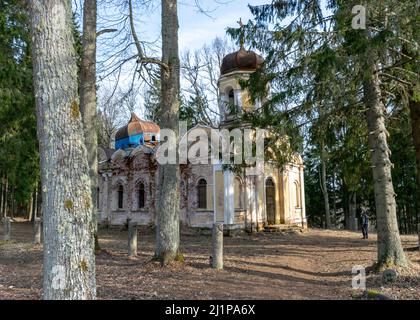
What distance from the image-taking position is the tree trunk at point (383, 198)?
9521 millimetres

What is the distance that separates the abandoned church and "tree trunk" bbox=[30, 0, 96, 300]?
1501 cm

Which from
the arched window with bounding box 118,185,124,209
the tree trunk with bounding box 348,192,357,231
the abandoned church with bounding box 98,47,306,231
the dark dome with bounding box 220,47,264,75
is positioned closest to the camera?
the abandoned church with bounding box 98,47,306,231

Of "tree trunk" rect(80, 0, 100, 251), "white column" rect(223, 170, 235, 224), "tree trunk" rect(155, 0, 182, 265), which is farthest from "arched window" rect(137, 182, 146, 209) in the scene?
"tree trunk" rect(155, 0, 182, 265)

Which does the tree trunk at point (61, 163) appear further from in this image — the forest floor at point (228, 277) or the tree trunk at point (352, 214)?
the tree trunk at point (352, 214)

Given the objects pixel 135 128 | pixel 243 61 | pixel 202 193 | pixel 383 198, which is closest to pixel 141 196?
pixel 202 193

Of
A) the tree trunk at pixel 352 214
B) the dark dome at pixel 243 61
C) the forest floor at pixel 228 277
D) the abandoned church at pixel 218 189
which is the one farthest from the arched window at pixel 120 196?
the tree trunk at pixel 352 214

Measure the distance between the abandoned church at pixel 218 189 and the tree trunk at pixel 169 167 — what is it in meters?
9.34

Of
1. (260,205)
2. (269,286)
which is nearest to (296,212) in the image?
(260,205)

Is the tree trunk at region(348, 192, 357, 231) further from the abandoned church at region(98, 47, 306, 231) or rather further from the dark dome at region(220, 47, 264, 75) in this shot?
the dark dome at region(220, 47, 264, 75)

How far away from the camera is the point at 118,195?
27328 millimetres

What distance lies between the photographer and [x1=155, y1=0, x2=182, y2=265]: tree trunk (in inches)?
395

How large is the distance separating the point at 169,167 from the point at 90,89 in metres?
4.41

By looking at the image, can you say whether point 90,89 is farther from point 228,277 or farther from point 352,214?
point 352,214

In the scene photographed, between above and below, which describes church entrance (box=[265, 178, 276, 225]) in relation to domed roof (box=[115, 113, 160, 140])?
below
